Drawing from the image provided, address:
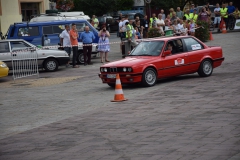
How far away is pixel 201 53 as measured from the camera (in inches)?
684

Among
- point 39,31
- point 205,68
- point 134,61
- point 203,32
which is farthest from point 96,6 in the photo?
point 134,61

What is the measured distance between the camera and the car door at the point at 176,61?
1664 cm

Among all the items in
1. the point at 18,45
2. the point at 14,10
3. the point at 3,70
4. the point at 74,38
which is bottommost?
the point at 3,70

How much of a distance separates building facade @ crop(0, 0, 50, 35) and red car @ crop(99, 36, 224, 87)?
26012 mm

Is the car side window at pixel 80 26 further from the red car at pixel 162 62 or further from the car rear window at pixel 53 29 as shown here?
the red car at pixel 162 62

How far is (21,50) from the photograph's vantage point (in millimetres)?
23031

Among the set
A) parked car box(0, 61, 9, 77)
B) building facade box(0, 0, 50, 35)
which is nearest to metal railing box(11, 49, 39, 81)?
parked car box(0, 61, 9, 77)

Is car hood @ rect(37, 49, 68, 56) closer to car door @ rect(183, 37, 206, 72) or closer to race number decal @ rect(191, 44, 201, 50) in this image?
car door @ rect(183, 37, 206, 72)

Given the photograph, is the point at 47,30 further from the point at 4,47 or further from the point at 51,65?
the point at 4,47

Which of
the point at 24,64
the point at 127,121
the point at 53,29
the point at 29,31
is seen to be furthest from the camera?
the point at 53,29

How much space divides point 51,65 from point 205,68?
8.10m

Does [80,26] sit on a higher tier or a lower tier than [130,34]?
higher

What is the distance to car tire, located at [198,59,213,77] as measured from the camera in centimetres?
1741

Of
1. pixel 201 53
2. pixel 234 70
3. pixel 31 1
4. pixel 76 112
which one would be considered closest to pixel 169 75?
pixel 201 53
